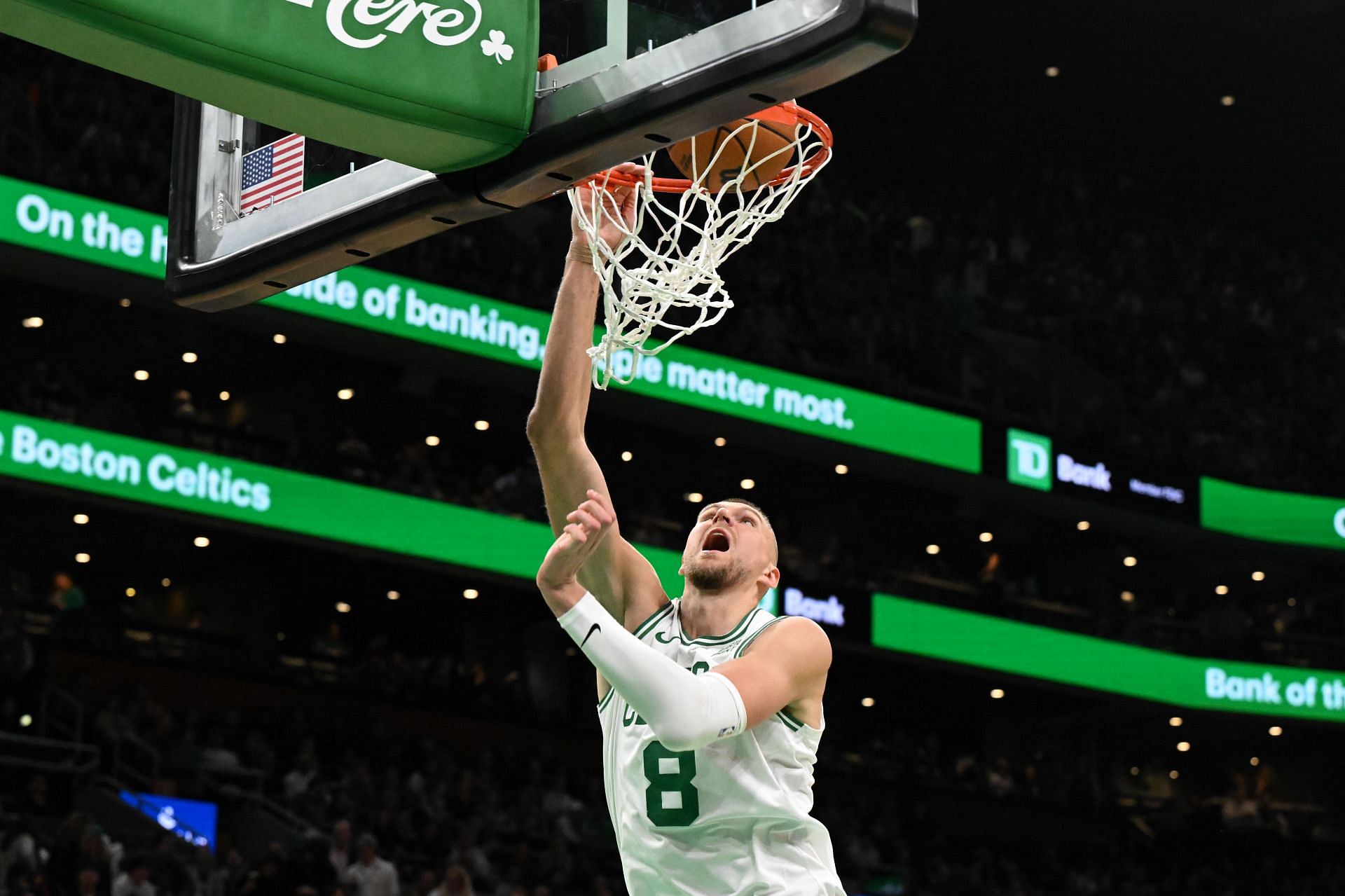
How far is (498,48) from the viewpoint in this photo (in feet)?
12.1

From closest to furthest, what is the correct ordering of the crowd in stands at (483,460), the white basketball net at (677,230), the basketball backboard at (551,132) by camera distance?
the basketball backboard at (551,132), the white basketball net at (677,230), the crowd in stands at (483,460)

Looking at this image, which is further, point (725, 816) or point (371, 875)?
point (371, 875)

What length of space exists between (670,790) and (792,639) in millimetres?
431

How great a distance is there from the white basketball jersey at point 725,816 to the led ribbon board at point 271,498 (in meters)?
12.8

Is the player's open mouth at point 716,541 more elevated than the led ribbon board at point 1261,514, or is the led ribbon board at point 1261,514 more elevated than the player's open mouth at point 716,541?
the led ribbon board at point 1261,514

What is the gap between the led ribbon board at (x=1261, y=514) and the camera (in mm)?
23250

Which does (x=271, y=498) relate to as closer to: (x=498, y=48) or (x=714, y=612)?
(x=714, y=612)

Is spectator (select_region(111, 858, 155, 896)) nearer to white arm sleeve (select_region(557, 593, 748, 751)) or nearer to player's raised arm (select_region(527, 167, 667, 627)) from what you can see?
player's raised arm (select_region(527, 167, 667, 627))

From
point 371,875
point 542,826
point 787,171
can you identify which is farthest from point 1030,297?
point 787,171

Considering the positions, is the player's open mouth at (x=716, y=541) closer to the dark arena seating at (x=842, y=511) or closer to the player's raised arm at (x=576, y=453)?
the player's raised arm at (x=576, y=453)

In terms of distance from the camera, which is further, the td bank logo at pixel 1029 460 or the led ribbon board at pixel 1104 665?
the td bank logo at pixel 1029 460

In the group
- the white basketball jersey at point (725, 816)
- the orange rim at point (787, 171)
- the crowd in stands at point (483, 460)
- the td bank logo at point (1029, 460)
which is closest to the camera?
the white basketball jersey at point (725, 816)

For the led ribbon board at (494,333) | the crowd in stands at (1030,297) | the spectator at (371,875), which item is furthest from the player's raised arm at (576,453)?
the crowd in stands at (1030,297)

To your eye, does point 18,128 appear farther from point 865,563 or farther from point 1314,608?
point 1314,608
